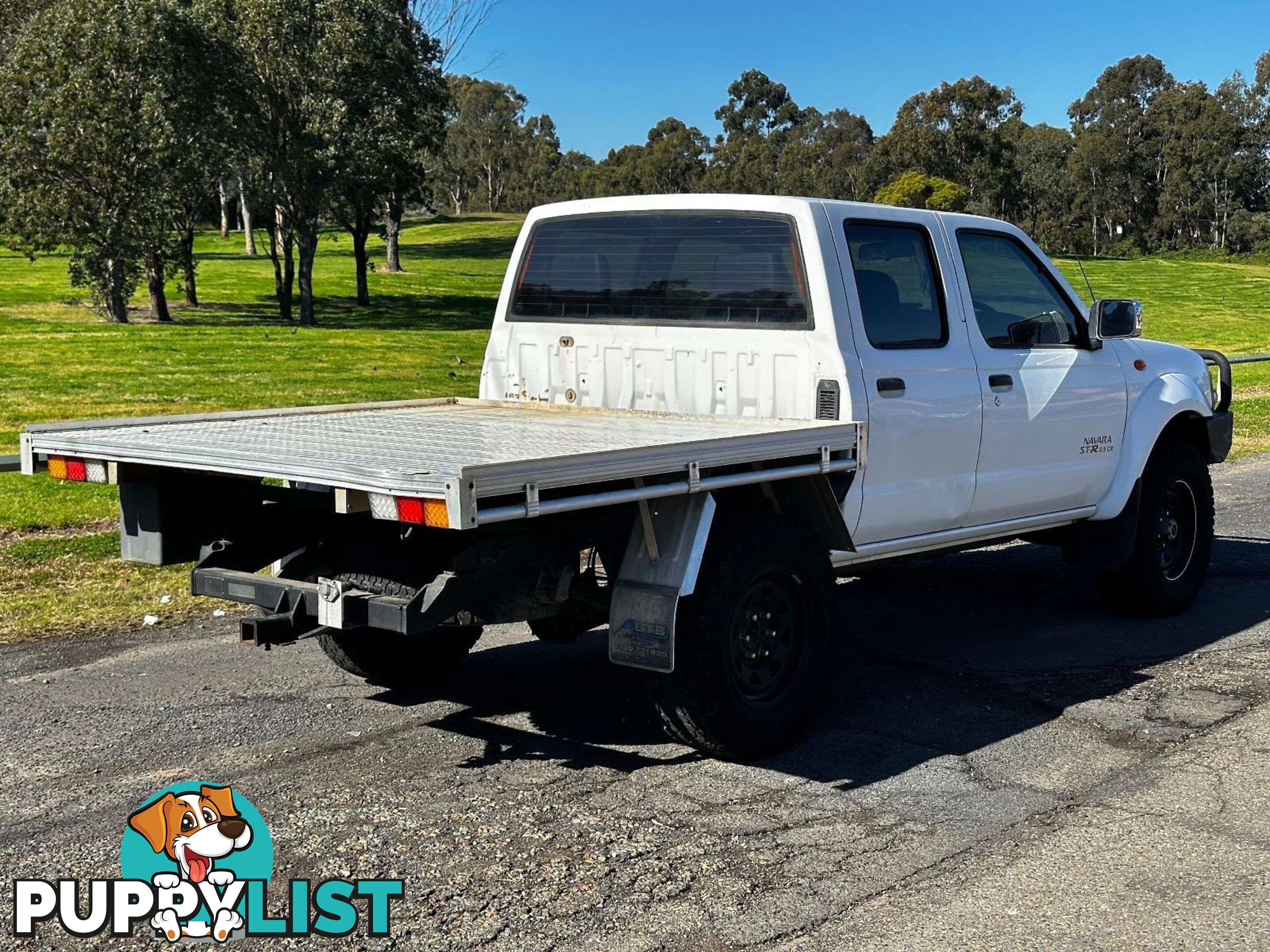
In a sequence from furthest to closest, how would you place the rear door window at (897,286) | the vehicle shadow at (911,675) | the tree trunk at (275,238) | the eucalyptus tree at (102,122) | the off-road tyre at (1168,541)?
the tree trunk at (275,238) → the eucalyptus tree at (102,122) → the off-road tyre at (1168,541) → the rear door window at (897,286) → the vehicle shadow at (911,675)

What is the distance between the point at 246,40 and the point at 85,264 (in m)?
5.85

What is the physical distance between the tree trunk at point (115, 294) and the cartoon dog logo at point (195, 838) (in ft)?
86.6

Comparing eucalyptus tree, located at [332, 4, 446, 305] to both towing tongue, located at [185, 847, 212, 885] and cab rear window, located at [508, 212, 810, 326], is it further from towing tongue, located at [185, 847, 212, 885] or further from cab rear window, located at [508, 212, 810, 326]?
towing tongue, located at [185, 847, 212, 885]

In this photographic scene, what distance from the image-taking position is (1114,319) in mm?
7180

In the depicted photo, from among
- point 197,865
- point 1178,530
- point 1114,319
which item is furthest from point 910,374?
point 197,865

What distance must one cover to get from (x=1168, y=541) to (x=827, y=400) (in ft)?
10.0

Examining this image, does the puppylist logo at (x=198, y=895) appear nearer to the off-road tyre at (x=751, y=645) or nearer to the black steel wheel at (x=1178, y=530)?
the off-road tyre at (x=751, y=645)

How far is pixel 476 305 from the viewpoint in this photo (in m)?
42.2

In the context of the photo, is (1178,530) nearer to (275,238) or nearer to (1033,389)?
(1033,389)

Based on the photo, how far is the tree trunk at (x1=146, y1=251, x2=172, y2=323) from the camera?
30.2 metres

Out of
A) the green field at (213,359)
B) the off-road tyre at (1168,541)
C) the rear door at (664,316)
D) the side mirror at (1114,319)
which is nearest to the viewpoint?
the rear door at (664,316)

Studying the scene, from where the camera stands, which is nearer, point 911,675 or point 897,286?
point 897,286

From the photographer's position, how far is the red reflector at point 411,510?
13.8ft

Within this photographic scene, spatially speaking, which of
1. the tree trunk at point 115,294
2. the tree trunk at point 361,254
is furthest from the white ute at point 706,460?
the tree trunk at point 361,254
